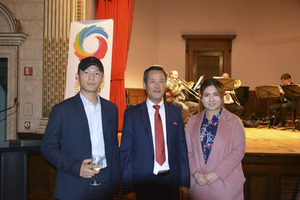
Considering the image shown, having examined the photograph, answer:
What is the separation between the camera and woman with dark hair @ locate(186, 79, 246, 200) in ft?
6.21

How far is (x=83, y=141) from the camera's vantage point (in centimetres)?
171

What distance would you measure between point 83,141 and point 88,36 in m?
2.22

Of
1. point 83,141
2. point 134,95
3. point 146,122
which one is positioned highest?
point 134,95

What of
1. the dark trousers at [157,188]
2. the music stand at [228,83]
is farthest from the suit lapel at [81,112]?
the music stand at [228,83]

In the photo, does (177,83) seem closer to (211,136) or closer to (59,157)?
(211,136)

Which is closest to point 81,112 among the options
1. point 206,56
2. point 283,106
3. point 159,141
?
point 159,141

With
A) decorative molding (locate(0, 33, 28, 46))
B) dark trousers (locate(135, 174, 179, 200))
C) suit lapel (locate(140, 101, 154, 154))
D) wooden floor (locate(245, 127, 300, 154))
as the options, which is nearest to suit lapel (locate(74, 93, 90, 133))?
suit lapel (locate(140, 101, 154, 154))

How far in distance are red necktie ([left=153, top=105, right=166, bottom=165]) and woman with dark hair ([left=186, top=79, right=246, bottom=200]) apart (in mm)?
267

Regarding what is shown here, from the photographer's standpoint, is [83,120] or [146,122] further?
[146,122]

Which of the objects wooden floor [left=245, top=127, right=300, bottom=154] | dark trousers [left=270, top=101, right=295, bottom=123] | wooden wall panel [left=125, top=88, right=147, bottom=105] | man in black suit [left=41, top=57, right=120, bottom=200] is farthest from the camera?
wooden wall panel [left=125, top=88, right=147, bottom=105]

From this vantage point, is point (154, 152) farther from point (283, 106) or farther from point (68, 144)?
point (283, 106)

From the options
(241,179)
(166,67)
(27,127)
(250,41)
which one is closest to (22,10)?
(27,127)

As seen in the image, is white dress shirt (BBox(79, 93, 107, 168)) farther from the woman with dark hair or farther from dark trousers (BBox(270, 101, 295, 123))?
dark trousers (BBox(270, 101, 295, 123))

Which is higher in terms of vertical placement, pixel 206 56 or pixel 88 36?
pixel 206 56
